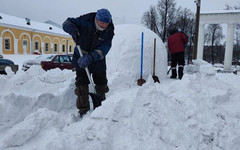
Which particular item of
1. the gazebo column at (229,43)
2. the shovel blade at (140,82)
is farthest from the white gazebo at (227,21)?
the shovel blade at (140,82)

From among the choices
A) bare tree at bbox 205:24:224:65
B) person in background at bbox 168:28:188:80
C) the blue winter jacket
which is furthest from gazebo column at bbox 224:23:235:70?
bare tree at bbox 205:24:224:65

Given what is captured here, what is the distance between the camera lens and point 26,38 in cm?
2578

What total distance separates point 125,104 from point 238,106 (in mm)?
2204

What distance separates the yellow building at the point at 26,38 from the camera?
2327 centimetres

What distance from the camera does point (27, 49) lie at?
26.3 metres

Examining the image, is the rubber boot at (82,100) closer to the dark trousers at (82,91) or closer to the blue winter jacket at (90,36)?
the dark trousers at (82,91)

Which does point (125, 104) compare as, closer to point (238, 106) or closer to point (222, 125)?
point (222, 125)

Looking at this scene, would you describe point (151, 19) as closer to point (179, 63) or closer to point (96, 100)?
point (179, 63)

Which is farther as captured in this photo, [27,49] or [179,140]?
[27,49]

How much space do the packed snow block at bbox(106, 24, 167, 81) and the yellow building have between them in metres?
22.0

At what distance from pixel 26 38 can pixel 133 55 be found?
81.8 feet

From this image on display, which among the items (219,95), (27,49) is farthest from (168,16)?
(219,95)

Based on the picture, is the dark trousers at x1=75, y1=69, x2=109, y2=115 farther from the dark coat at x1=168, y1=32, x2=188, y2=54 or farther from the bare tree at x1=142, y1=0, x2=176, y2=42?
the bare tree at x1=142, y1=0, x2=176, y2=42

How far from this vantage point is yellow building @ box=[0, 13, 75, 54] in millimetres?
23266
